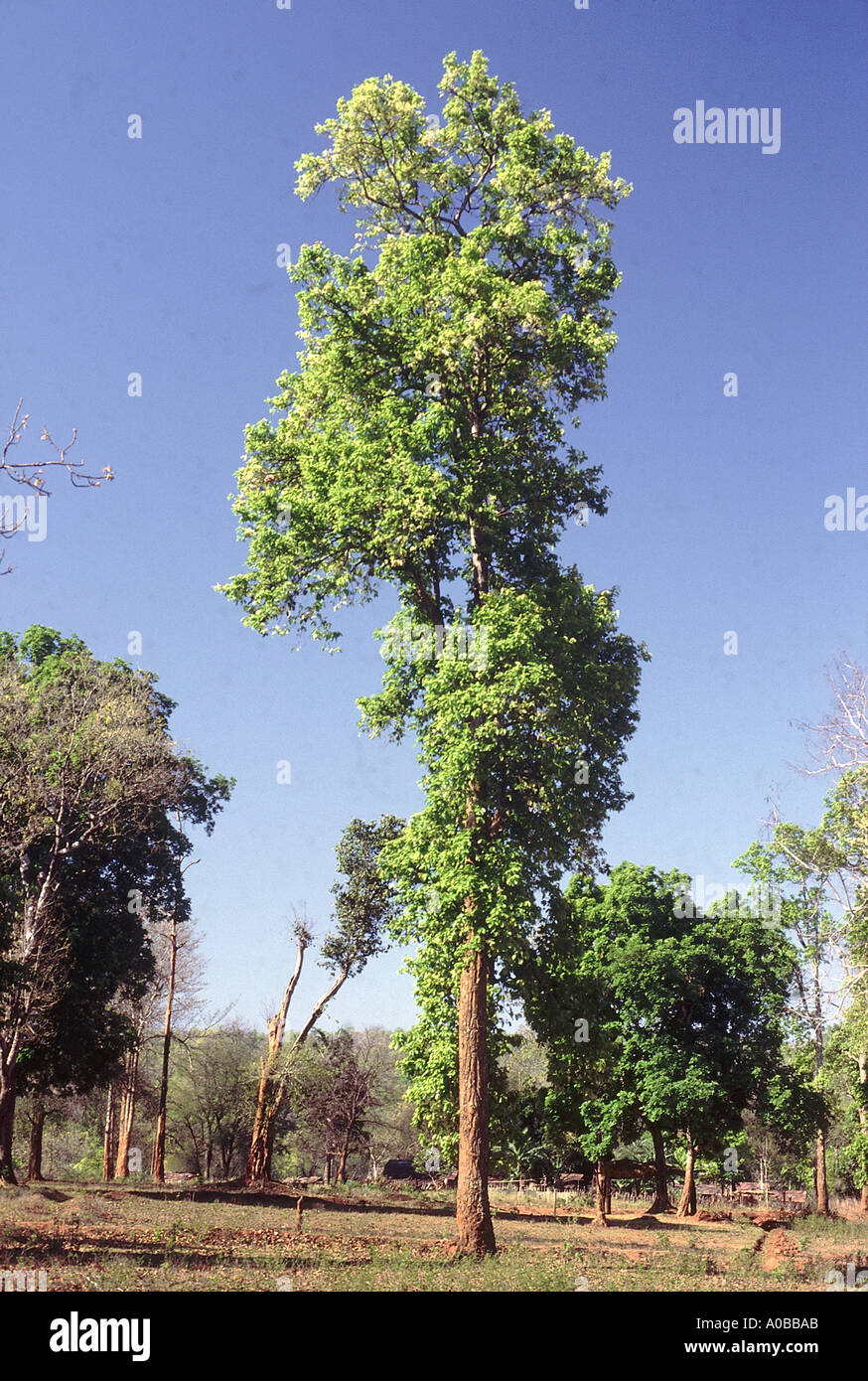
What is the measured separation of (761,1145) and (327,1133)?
3922cm

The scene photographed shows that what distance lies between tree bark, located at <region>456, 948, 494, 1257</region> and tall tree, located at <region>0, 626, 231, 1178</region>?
15.7 m

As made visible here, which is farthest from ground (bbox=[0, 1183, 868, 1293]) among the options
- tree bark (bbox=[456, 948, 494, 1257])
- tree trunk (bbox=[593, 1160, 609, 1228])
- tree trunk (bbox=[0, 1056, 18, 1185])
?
tree trunk (bbox=[593, 1160, 609, 1228])

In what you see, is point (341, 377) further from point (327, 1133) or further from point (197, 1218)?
point (327, 1133)

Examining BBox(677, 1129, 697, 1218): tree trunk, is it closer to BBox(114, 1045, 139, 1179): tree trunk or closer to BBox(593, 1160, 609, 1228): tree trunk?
BBox(593, 1160, 609, 1228): tree trunk

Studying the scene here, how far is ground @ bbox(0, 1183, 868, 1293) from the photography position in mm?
16469

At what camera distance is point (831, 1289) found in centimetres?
1830

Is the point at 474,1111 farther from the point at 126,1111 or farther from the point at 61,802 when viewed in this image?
the point at 126,1111

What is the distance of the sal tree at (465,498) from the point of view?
66.5ft

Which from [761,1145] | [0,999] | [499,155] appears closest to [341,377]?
[499,155]

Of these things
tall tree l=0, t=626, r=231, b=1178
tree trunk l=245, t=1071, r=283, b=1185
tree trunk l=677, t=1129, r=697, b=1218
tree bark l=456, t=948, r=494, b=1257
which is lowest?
tree trunk l=677, t=1129, r=697, b=1218

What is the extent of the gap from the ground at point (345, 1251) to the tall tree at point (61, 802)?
6229mm

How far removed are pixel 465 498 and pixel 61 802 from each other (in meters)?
20.0

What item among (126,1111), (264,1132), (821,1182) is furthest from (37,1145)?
(821,1182)

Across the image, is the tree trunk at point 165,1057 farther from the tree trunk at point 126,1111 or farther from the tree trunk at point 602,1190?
the tree trunk at point 602,1190
